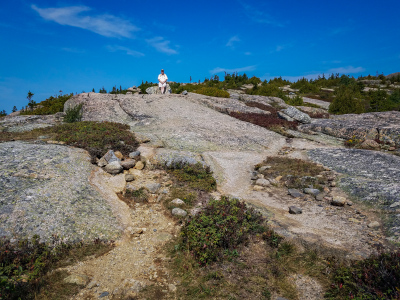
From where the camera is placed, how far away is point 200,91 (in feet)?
Result: 119

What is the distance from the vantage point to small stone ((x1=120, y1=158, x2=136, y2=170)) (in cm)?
1108

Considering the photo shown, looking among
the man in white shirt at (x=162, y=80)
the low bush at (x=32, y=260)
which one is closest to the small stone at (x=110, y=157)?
the low bush at (x=32, y=260)

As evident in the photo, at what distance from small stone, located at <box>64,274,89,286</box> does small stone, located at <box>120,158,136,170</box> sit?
6023 mm

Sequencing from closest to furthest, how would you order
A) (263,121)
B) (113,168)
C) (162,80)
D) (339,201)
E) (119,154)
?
(339,201)
(113,168)
(119,154)
(263,121)
(162,80)

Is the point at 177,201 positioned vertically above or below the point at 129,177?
below

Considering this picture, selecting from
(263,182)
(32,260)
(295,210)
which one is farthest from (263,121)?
(32,260)

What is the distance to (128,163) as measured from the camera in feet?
36.7

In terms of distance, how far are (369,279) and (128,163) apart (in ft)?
31.1

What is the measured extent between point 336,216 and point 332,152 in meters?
7.79

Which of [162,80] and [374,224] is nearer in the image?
[374,224]

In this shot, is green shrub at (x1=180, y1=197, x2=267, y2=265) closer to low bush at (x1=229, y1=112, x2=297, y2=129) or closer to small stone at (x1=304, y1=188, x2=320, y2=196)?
small stone at (x1=304, y1=188, x2=320, y2=196)

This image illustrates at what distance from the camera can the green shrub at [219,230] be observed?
6083 millimetres

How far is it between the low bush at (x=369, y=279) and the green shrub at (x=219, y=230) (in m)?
2.23

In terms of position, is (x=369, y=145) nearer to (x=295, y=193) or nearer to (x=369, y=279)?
(x=295, y=193)
